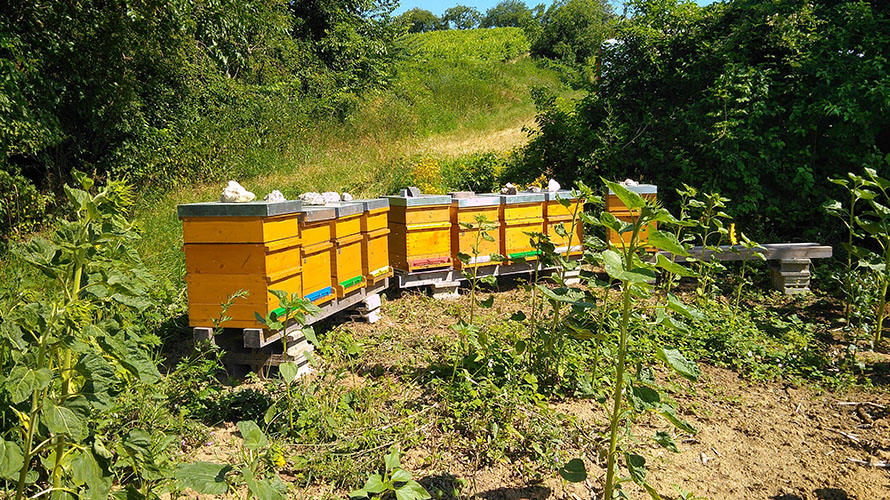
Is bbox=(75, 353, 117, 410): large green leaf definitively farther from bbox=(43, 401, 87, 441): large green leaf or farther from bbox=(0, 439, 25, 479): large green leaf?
bbox=(0, 439, 25, 479): large green leaf

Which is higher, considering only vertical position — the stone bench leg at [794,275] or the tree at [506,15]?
the tree at [506,15]

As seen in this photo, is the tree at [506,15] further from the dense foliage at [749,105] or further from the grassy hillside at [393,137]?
the dense foliage at [749,105]

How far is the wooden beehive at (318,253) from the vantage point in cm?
395

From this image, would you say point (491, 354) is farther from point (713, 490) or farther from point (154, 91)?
point (154, 91)

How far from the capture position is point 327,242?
4.21 meters

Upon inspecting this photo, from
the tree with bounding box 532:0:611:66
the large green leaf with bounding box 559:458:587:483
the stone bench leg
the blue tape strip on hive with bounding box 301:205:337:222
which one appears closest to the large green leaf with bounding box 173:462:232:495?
the large green leaf with bounding box 559:458:587:483

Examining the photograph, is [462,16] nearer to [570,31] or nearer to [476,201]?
[570,31]

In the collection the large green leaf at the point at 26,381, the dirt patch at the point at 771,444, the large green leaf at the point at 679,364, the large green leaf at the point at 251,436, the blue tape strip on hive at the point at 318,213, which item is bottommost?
the dirt patch at the point at 771,444

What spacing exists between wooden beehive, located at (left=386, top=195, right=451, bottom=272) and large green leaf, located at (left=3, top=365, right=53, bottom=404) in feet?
12.7

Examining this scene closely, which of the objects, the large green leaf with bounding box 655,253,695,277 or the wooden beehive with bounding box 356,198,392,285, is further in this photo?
the wooden beehive with bounding box 356,198,392,285

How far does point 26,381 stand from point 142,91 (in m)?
10.2

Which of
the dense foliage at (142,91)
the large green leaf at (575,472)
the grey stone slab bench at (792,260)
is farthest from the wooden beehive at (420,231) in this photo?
the dense foliage at (142,91)

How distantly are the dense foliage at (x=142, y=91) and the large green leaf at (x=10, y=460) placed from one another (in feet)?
20.9

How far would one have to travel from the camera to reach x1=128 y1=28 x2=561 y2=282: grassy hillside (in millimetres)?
8750
